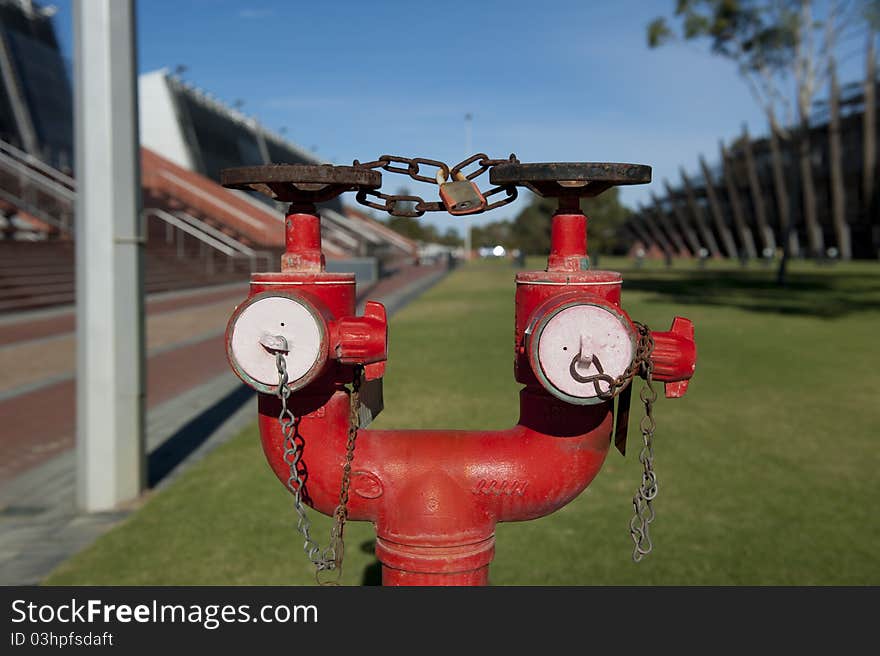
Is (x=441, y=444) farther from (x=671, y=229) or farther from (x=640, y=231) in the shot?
(x=640, y=231)

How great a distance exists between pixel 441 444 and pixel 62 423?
623 centimetres

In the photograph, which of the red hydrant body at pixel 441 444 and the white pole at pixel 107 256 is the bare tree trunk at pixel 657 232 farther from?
the red hydrant body at pixel 441 444

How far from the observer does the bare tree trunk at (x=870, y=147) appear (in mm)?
38750

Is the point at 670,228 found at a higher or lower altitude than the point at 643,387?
higher

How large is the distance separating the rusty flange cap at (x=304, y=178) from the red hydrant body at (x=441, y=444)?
11 centimetres

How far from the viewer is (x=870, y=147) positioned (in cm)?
4012

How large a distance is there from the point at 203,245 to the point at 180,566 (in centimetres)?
2267

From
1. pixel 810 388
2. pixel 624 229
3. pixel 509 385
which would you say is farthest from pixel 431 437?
pixel 624 229

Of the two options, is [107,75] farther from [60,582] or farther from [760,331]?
[760,331]

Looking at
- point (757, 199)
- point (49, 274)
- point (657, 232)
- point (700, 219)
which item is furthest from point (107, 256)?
point (657, 232)

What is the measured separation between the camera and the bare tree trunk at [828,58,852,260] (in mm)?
41094

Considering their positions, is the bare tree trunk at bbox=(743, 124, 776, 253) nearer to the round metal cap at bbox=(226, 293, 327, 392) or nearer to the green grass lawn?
the green grass lawn

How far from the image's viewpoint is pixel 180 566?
3.71 metres

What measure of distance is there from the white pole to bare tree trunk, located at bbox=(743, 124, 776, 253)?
48.8 metres
